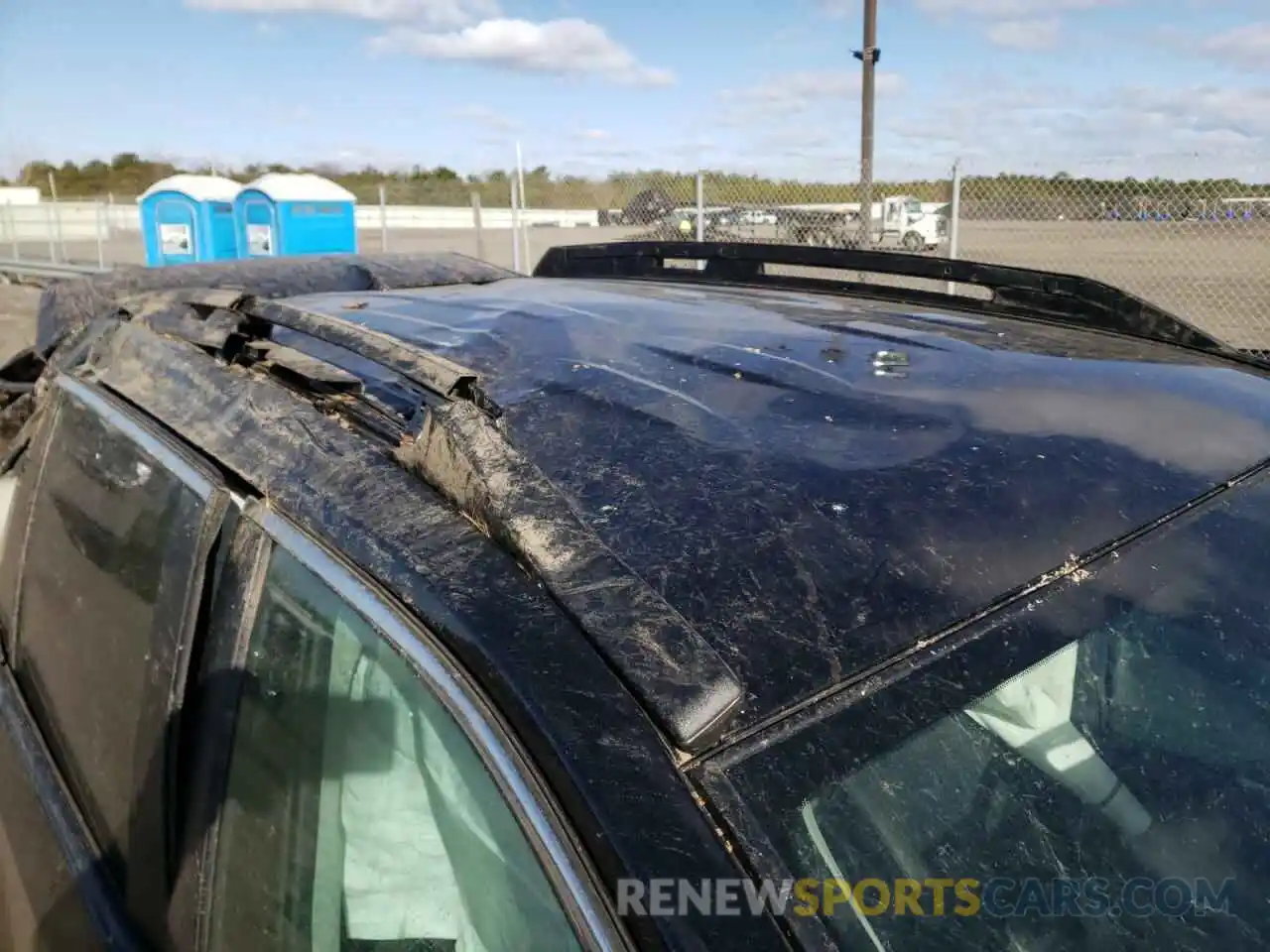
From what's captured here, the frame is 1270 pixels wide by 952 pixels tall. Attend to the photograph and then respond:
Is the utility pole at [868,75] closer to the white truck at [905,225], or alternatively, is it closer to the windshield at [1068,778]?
the white truck at [905,225]

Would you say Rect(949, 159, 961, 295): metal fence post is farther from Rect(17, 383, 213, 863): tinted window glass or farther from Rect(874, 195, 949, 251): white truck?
Rect(17, 383, 213, 863): tinted window glass

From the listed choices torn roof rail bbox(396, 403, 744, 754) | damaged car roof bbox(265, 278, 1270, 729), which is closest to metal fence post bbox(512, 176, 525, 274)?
damaged car roof bbox(265, 278, 1270, 729)

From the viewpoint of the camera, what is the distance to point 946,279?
7.66ft

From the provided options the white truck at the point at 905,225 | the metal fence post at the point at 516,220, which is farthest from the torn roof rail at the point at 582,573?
the metal fence post at the point at 516,220

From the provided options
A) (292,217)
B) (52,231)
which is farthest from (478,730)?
(52,231)

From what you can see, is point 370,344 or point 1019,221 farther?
point 1019,221

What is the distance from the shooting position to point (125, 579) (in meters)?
1.66

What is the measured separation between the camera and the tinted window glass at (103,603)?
58.6 inches

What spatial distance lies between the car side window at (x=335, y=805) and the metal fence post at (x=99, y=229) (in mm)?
21108

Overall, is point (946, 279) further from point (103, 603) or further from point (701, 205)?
point (701, 205)

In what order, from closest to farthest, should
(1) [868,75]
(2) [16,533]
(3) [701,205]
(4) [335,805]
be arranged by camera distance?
(4) [335,805], (2) [16,533], (3) [701,205], (1) [868,75]

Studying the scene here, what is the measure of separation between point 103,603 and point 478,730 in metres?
1.12

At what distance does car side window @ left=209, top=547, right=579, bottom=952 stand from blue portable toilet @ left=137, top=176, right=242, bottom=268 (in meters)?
13.8

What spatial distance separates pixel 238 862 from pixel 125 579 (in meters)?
0.60
